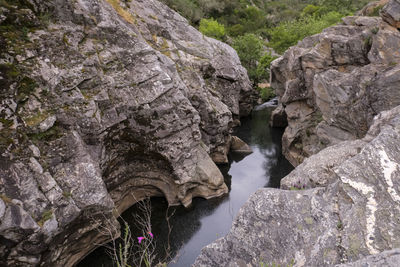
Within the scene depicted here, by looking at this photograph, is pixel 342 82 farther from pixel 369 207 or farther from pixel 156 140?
pixel 369 207

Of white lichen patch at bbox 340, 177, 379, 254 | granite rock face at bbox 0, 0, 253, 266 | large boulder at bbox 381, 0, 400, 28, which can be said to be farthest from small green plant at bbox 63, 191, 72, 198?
large boulder at bbox 381, 0, 400, 28

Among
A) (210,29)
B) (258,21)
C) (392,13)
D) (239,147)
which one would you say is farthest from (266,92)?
(392,13)

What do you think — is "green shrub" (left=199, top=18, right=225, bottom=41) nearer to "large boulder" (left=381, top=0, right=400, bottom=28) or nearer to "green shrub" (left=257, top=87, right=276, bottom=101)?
"green shrub" (left=257, top=87, right=276, bottom=101)

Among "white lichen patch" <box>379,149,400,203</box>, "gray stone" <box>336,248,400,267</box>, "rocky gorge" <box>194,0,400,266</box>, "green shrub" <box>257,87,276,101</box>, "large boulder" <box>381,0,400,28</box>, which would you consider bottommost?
"green shrub" <box>257,87,276,101</box>

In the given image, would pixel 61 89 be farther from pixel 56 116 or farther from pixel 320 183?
pixel 320 183

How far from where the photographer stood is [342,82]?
1830 centimetres

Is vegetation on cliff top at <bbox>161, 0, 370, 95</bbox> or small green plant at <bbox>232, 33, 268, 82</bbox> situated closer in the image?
vegetation on cliff top at <bbox>161, 0, 370, 95</bbox>

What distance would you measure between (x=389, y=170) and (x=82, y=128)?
12917mm

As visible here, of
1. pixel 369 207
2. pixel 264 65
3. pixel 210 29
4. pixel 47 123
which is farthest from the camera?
pixel 210 29

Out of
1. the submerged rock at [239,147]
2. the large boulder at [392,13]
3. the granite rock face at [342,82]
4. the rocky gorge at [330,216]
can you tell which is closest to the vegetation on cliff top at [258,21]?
the granite rock face at [342,82]

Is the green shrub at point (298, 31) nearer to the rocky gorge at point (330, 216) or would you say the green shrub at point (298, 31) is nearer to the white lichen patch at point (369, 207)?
the rocky gorge at point (330, 216)

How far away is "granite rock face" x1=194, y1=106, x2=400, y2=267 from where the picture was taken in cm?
555

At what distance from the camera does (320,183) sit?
9.11 m

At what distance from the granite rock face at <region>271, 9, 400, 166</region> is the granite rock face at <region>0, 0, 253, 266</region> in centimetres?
833
